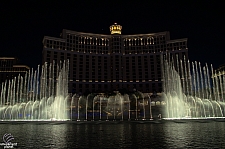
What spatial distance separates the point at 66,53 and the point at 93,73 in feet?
58.2

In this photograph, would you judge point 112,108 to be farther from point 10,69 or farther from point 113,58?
point 10,69

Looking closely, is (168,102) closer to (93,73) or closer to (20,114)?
(20,114)

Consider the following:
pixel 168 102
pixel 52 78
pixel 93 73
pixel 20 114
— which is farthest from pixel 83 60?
pixel 168 102

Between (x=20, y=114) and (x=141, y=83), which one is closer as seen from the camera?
(x=20, y=114)

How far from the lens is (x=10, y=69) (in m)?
139

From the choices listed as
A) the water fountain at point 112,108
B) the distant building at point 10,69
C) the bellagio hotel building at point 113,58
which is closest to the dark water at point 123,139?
the water fountain at point 112,108

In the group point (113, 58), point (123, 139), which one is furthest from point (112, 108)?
point (113, 58)

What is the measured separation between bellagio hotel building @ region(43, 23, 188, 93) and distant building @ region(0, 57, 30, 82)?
50.0 m

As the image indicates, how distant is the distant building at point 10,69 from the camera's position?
137 m

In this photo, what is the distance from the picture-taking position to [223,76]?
87.2 metres

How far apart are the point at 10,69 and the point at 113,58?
7626 cm

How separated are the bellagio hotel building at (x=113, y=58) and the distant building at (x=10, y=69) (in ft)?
164

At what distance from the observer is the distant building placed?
137000 mm

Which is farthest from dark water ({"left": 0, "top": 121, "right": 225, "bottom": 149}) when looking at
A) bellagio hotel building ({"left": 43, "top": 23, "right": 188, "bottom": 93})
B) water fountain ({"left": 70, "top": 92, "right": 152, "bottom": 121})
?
bellagio hotel building ({"left": 43, "top": 23, "right": 188, "bottom": 93})
